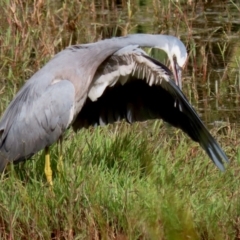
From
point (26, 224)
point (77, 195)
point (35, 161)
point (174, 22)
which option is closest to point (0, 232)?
point (26, 224)

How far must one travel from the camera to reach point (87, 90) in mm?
4551

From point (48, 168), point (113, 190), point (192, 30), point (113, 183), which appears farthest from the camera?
point (192, 30)

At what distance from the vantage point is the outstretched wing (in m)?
4.26

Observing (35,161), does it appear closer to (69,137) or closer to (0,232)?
(69,137)

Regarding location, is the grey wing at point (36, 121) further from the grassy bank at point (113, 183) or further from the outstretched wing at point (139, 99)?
the outstretched wing at point (139, 99)

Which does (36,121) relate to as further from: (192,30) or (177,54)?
(192,30)

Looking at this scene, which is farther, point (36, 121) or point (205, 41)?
point (205, 41)

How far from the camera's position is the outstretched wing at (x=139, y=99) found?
426 cm

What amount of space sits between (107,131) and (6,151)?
876 mm

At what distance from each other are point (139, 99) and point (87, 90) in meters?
0.36

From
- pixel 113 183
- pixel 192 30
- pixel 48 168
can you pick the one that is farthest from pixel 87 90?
pixel 192 30

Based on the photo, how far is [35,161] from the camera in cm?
472

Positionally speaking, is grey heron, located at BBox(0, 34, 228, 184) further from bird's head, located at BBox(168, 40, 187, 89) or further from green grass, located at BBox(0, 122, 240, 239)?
green grass, located at BBox(0, 122, 240, 239)

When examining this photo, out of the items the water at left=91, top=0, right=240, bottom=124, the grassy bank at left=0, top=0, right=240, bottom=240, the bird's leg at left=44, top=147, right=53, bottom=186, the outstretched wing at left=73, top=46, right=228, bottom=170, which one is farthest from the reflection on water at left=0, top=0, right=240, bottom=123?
the bird's leg at left=44, top=147, right=53, bottom=186
